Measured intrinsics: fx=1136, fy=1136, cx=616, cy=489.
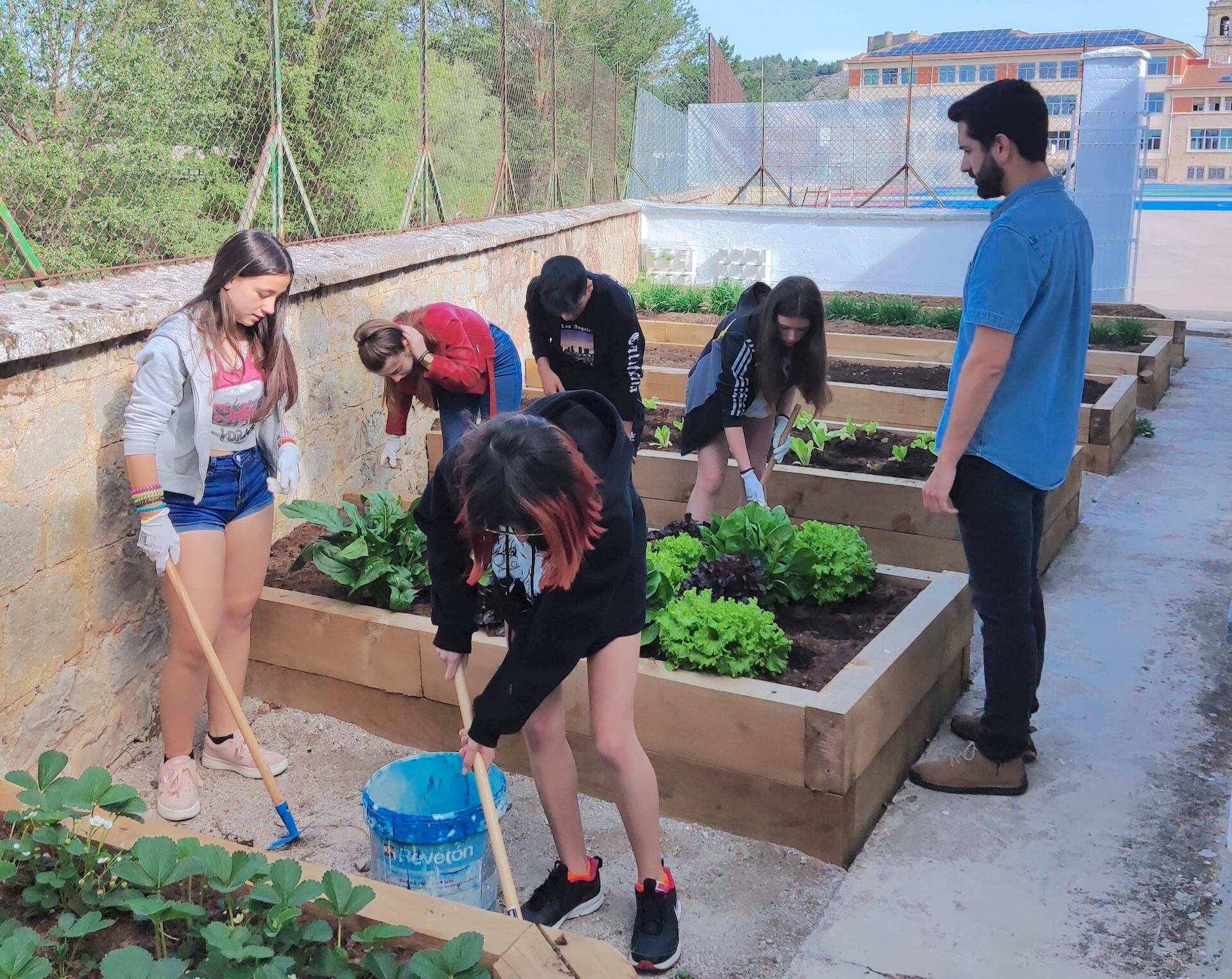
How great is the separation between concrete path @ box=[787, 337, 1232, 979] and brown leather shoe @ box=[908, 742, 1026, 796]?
4cm

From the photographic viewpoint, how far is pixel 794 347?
4691 millimetres

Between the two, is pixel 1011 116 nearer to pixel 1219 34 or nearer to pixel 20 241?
pixel 20 241

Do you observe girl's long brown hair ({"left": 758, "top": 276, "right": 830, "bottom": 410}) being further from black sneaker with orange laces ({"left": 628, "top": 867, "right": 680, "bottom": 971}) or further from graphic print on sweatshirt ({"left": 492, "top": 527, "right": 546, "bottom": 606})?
black sneaker with orange laces ({"left": 628, "top": 867, "right": 680, "bottom": 971})

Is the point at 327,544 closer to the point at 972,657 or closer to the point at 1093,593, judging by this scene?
→ the point at 972,657

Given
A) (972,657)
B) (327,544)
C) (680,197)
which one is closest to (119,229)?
(327,544)

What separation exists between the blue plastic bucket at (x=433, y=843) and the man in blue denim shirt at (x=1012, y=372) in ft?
5.36

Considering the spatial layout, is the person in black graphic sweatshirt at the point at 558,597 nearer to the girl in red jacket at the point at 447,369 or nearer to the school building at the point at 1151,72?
the girl in red jacket at the point at 447,369

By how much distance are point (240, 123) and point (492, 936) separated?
4.35m

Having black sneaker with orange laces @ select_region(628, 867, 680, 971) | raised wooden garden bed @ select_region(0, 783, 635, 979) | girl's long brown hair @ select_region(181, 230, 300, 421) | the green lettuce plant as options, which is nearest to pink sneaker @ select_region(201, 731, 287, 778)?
the green lettuce plant

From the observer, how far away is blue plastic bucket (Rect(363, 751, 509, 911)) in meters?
2.78

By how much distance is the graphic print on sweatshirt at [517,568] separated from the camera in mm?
2668

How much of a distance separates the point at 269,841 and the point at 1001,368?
8.58 feet

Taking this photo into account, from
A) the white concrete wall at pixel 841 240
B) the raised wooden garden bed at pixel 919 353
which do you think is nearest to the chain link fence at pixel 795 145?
the white concrete wall at pixel 841 240

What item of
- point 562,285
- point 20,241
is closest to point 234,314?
point 20,241
